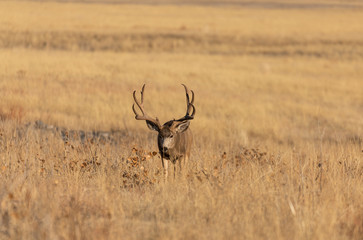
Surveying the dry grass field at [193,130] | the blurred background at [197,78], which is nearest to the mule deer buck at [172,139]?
the dry grass field at [193,130]

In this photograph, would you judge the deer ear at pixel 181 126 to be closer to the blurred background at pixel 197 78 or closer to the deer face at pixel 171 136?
the deer face at pixel 171 136

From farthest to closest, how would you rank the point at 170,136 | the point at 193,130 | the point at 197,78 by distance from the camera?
1. the point at 197,78
2. the point at 193,130
3. the point at 170,136

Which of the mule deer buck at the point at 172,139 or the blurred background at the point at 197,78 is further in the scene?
the blurred background at the point at 197,78

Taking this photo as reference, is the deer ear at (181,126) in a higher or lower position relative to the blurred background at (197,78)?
lower

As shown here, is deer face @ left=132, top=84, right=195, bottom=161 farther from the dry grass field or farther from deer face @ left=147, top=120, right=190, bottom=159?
the dry grass field

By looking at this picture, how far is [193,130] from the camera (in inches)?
536

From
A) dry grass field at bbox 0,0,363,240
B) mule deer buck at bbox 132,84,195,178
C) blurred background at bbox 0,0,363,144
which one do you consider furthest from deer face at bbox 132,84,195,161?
blurred background at bbox 0,0,363,144

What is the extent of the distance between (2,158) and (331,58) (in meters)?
23.6

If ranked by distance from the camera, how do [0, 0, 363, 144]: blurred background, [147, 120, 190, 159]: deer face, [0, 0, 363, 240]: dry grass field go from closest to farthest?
[0, 0, 363, 240]: dry grass field, [147, 120, 190, 159]: deer face, [0, 0, 363, 144]: blurred background

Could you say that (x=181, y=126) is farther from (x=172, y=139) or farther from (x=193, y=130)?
(x=193, y=130)

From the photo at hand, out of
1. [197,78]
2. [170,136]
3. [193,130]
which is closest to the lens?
[170,136]

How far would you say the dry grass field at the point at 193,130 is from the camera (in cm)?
496

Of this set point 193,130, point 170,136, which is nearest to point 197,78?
point 193,130

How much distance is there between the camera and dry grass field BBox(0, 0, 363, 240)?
4.96 metres
